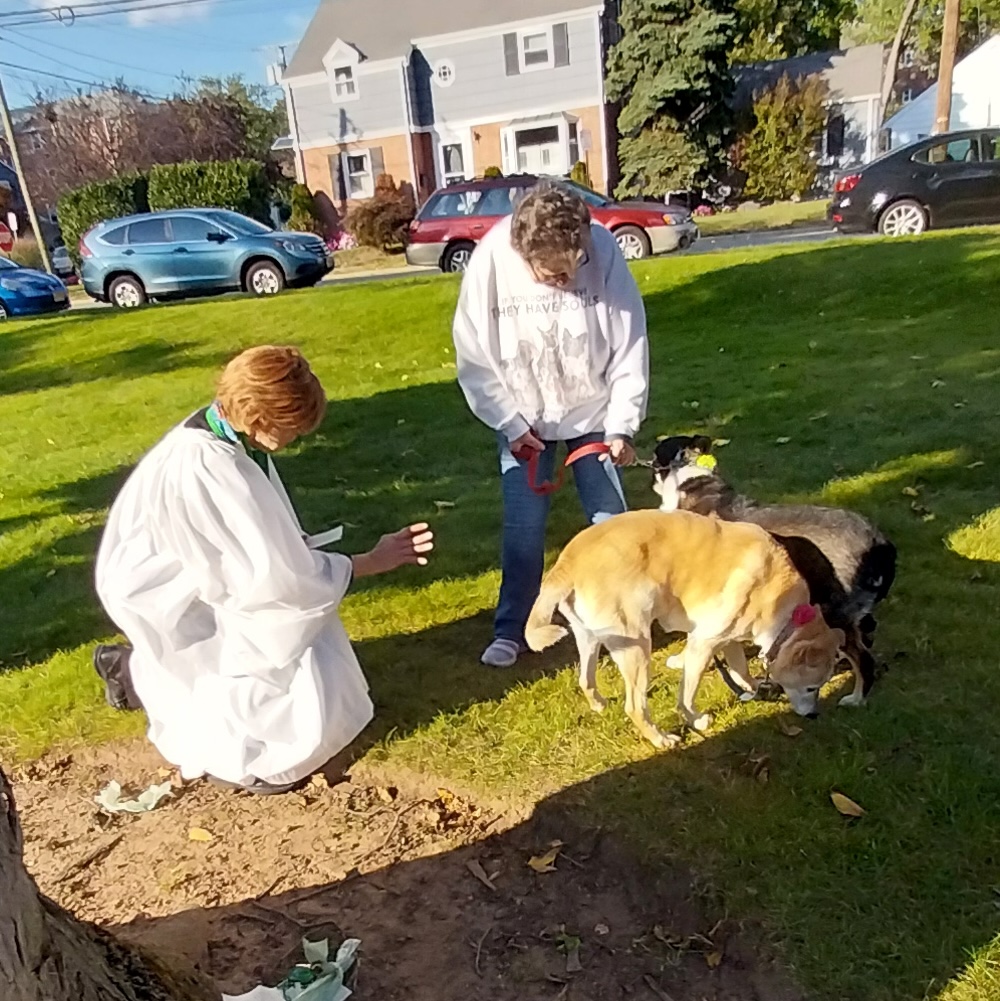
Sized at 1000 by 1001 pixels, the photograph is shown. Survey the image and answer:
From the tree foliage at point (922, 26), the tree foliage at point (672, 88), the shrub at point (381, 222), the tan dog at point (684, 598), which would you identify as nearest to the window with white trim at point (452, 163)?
the tree foliage at point (672, 88)

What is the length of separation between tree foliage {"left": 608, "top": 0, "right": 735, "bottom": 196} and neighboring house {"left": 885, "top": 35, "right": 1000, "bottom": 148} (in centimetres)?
826

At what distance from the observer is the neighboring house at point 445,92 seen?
31.6 meters

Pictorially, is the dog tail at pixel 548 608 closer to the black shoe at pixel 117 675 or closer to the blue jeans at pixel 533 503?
the blue jeans at pixel 533 503

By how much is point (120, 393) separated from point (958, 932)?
9.53 metres

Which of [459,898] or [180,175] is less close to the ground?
[180,175]

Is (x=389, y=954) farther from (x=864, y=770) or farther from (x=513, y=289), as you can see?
(x=513, y=289)

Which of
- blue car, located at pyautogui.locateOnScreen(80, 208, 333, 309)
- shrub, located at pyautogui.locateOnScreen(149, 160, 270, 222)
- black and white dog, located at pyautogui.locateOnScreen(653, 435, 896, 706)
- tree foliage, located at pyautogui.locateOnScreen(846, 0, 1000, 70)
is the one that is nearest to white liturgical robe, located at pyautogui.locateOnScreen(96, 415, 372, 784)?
black and white dog, located at pyautogui.locateOnScreen(653, 435, 896, 706)

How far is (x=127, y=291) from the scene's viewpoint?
18.1 meters

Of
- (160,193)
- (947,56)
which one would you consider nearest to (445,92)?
(160,193)

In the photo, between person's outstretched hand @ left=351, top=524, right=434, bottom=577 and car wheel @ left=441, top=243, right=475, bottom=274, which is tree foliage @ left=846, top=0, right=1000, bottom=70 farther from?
person's outstretched hand @ left=351, top=524, right=434, bottom=577

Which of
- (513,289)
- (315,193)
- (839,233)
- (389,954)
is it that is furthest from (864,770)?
(315,193)

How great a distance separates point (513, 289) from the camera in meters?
3.81

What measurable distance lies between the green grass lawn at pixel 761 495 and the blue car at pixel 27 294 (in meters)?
7.72

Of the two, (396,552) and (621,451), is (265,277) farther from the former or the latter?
(396,552)
